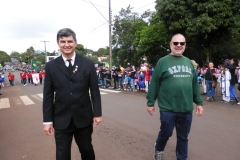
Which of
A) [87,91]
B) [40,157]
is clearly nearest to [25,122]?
[40,157]

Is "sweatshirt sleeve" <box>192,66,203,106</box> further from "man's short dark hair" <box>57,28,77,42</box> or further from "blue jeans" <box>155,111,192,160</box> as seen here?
"man's short dark hair" <box>57,28,77,42</box>

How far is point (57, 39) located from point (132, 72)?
11806 mm

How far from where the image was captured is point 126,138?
5086 millimetres

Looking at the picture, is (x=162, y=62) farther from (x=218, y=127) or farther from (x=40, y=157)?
(x=218, y=127)

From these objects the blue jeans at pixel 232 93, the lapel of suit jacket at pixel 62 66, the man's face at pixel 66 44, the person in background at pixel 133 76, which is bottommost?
the blue jeans at pixel 232 93

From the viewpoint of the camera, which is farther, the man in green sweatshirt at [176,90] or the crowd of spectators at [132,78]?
the crowd of spectators at [132,78]

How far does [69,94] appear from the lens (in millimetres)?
2715

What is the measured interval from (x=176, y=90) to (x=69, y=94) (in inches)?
58.1

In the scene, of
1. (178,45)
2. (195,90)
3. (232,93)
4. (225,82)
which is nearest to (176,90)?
(195,90)

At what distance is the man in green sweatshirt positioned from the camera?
3.28m

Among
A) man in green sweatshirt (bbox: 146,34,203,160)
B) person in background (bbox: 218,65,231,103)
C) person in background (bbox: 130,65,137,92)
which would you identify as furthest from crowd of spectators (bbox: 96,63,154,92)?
man in green sweatshirt (bbox: 146,34,203,160)

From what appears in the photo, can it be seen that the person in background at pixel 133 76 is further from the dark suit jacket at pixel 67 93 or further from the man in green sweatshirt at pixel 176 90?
the dark suit jacket at pixel 67 93

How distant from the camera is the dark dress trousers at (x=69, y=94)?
2.72 metres

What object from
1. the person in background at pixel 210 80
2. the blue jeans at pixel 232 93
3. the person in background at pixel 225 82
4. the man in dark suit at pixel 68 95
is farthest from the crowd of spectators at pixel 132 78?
the man in dark suit at pixel 68 95
